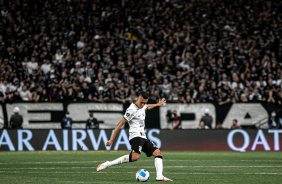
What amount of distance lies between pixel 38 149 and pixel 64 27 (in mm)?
8576

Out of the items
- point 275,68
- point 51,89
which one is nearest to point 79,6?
point 51,89

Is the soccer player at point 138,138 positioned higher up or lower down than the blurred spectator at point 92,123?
higher up

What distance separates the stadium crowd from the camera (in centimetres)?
2662

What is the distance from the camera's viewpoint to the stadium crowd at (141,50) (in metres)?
26.6

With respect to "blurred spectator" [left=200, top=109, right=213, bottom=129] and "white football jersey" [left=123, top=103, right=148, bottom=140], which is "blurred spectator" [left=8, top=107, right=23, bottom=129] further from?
"white football jersey" [left=123, top=103, right=148, bottom=140]

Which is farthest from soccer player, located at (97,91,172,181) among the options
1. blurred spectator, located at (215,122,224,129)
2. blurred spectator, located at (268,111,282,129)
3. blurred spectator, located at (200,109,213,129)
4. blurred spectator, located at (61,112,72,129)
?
blurred spectator, located at (268,111,282,129)

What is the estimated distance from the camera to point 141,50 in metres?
29.4

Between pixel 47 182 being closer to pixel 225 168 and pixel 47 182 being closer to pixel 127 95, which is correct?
pixel 225 168

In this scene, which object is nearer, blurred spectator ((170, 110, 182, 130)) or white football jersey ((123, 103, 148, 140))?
white football jersey ((123, 103, 148, 140))

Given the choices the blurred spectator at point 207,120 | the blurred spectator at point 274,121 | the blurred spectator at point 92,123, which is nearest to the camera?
the blurred spectator at point 92,123

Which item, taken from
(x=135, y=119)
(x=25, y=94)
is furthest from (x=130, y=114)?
(x=25, y=94)

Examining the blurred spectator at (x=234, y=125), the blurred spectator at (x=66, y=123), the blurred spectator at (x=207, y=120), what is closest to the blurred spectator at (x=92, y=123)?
the blurred spectator at (x=66, y=123)

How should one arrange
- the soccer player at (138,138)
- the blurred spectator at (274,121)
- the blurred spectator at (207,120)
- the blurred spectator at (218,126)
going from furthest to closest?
the blurred spectator at (218,126) → the blurred spectator at (207,120) → the blurred spectator at (274,121) → the soccer player at (138,138)

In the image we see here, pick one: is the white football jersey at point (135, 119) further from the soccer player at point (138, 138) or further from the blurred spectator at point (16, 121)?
the blurred spectator at point (16, 121)
